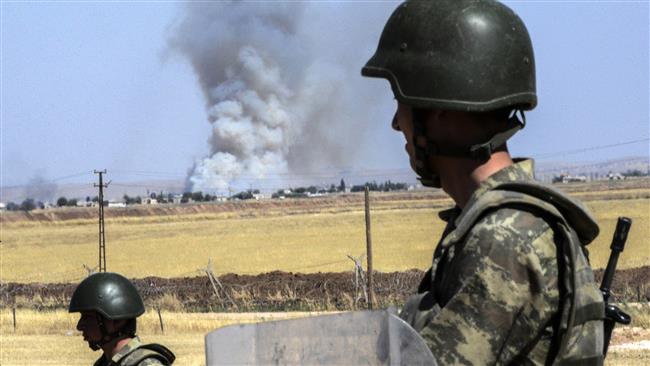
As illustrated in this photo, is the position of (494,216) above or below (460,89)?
below

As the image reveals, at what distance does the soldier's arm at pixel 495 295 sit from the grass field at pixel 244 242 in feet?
147

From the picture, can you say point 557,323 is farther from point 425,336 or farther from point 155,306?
point 155,306

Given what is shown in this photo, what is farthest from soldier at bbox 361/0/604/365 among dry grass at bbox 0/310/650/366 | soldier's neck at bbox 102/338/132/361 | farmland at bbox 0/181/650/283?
farmland at bbox 0/181/650/283

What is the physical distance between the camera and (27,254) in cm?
8469

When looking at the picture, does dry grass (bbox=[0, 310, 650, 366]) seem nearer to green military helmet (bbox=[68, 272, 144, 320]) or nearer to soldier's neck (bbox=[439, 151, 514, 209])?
green military helmet (bbox=[68, 272, 144, 320])

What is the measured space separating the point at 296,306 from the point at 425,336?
97.2ft

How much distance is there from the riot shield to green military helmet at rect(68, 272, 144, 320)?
4.53 meters

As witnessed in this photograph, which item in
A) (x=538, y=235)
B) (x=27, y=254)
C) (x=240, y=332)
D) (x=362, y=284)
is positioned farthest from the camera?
(x=27, y=254)

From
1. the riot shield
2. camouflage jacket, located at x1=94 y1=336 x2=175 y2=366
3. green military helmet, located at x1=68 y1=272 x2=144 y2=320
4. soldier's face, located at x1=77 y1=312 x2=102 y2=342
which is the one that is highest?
Answer: the riot shield

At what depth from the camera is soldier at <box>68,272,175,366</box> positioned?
253 inches

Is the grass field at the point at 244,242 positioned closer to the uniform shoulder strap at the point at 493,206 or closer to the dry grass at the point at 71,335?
the dry grass at the point at 71,335

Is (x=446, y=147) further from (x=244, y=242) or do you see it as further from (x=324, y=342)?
(x=244, y=242)

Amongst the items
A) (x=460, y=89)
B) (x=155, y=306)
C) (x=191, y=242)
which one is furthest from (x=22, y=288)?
(x=191, y=242)

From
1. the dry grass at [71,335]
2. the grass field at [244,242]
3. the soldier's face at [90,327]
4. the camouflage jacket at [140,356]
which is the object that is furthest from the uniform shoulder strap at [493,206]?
the grass field at [244,242]
